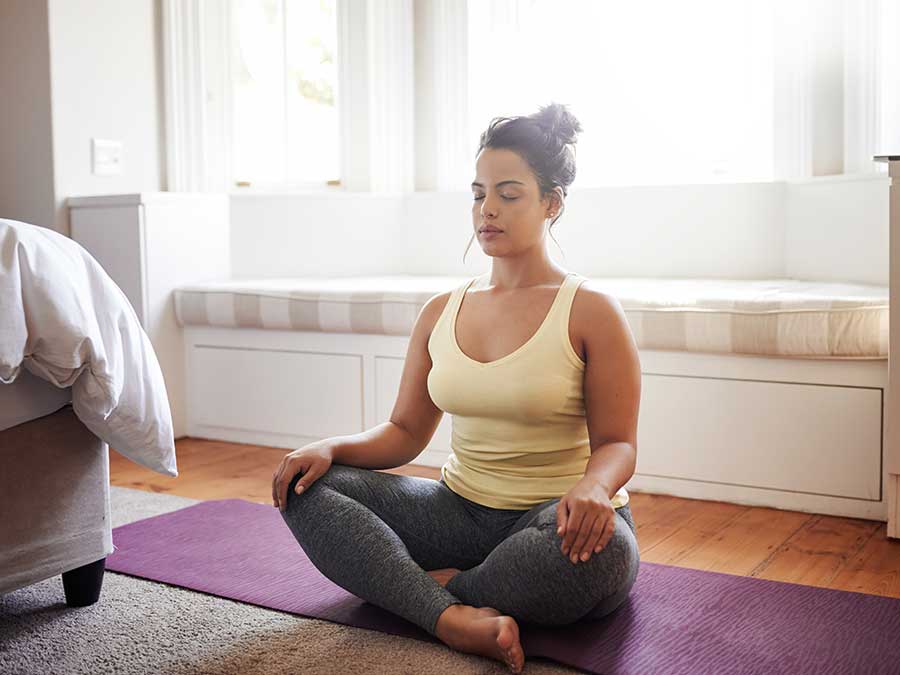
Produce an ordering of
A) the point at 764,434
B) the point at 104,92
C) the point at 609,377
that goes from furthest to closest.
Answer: the point at 104,92 < the point at 764,434 < the point at 609,377

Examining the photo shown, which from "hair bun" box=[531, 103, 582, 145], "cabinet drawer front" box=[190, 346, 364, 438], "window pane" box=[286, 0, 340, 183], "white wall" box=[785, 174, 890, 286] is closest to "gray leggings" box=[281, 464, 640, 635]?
"hair bun" box=[531, 103, 582, 145]

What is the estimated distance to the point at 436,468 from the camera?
3.03m

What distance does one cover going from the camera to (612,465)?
1.58 meters

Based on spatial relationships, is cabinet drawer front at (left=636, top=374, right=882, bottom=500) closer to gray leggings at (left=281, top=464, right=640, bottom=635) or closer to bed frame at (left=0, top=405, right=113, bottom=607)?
gray leggings at (left=281, top=464, right=640, bottom=635)

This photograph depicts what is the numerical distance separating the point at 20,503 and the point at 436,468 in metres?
1.49

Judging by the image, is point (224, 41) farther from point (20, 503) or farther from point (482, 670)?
point (482, 670)

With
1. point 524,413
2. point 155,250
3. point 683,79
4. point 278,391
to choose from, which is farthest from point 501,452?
point 683,79

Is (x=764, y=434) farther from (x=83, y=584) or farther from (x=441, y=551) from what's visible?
(x=83, y=584)

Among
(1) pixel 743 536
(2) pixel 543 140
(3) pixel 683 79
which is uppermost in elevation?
(3) pixel 683 79

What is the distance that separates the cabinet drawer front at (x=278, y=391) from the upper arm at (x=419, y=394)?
1.29m

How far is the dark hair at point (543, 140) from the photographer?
1.75 metres

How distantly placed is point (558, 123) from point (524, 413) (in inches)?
19.1

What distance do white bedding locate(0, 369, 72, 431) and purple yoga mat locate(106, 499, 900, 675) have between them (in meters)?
0.45

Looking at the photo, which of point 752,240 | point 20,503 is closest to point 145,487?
point 20,503
